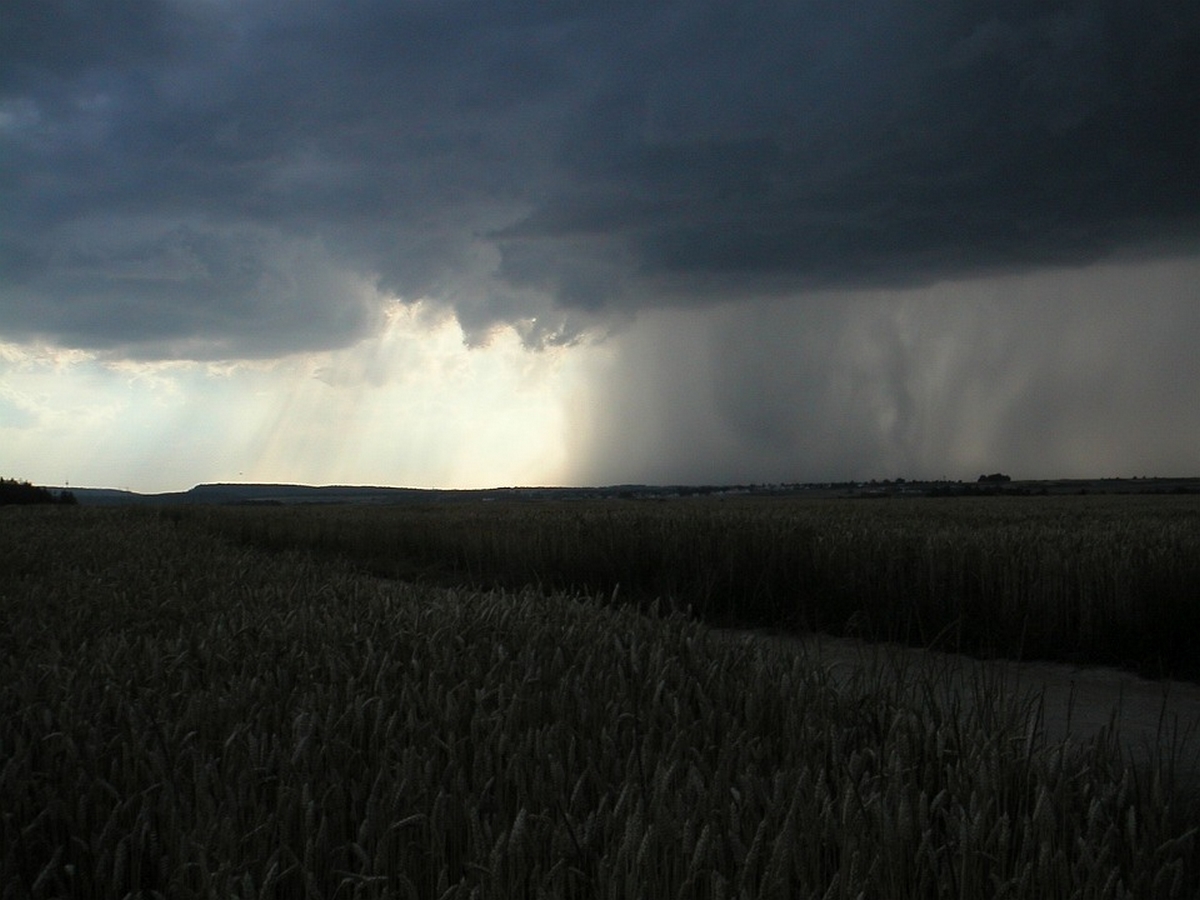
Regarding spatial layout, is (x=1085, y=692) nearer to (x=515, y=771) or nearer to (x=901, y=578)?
(x=901, y=578)

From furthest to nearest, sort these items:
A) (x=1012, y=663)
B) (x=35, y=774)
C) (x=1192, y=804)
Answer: (x=1012, y=663) < (x=1192, y=804) < (x=35, y=774)

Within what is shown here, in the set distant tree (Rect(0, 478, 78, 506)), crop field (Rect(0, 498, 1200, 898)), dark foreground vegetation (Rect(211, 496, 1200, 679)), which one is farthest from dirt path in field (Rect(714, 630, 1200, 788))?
distant tree (Rect(0, 478, 78, 506))

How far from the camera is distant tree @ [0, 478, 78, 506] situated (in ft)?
160

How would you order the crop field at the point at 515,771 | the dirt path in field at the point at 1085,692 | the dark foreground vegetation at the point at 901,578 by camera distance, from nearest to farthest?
the crop field at the point at 515,771
the dirt path in field at the point at 1085,692
the dark foreground vegetation at the point at 901,578

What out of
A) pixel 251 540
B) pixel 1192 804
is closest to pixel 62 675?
pixel 1192 804

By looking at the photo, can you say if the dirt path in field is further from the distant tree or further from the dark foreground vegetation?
the distant tree

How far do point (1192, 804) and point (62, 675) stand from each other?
3.74 m

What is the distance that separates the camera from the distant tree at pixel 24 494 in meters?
48.8

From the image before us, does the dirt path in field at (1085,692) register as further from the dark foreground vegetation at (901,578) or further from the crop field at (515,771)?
the crop field at (515,771)

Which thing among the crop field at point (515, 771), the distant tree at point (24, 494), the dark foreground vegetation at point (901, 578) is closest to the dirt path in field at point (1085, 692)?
the dark foreground vegetation at point (901, 578)

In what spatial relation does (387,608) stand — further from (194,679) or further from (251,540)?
(251,540)

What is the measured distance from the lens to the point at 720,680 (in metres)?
2.99

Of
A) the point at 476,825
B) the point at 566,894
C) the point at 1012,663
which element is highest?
the point at 476,825

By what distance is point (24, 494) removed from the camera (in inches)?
1975
